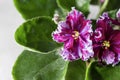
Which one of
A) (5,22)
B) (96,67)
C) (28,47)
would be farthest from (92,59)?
(5,22)

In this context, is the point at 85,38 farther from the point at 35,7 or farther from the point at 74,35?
the point at 35,7

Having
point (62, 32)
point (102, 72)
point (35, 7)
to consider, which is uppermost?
point (35, 7)

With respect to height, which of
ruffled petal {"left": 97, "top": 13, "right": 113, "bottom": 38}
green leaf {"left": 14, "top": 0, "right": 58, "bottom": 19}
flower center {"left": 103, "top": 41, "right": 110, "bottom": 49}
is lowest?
flower center {"left": 103, "top": 41, "right": 110, "bottom": 49}

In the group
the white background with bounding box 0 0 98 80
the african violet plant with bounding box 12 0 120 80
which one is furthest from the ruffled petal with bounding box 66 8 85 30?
the white background with bounding box 0 0 98 80

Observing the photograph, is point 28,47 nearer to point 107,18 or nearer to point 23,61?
point 23,61

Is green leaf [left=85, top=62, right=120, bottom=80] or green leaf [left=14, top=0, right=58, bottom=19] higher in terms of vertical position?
green leaf [left=14, top=0, right=58, bottom=19]

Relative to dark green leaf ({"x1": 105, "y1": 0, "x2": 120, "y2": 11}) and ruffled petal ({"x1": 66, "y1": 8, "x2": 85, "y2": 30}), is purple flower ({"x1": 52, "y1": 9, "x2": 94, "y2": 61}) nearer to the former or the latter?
ruffled petal ({"x1": 66, "y1": 8, "x2": 85, "y2": 30})

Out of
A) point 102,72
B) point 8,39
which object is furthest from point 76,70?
point 8,39
